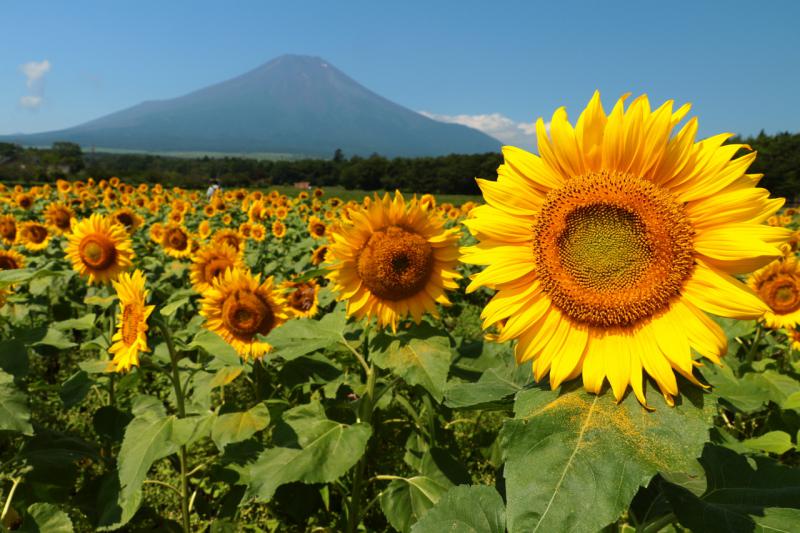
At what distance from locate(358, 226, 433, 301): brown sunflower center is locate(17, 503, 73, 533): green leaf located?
5.74 feet

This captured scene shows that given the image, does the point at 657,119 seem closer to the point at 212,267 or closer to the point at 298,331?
the point at 298,331

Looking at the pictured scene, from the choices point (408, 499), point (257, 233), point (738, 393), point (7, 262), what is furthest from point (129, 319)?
point (257, 233)

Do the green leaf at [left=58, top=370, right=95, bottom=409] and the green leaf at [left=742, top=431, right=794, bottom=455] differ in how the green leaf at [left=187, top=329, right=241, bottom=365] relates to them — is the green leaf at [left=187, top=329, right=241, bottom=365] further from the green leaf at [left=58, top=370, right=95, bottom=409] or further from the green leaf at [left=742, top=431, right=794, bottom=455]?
the green leaf at [left=742, top=431, right=794, bottom=455]

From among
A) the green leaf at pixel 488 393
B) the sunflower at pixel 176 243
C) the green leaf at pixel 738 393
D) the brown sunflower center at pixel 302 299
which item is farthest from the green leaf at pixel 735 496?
the sunflower at pixel 176 243

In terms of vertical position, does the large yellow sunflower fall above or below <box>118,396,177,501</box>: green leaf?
above

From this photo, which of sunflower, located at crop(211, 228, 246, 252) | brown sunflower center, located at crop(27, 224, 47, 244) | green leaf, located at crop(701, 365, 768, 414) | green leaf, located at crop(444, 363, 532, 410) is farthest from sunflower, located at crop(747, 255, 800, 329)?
brown sunflower center, located at crop(27, 224, 47, 244)

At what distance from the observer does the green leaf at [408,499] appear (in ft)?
Answer: 8.39

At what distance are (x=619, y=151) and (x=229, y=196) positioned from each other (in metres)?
17.9

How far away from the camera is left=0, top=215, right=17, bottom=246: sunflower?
750cm

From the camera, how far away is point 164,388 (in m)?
5.39

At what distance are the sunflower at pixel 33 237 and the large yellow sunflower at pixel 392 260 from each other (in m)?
6.54

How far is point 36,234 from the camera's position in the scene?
7383 mm

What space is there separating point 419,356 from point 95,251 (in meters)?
3.70

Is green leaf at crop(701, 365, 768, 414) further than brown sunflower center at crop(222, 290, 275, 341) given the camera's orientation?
No
